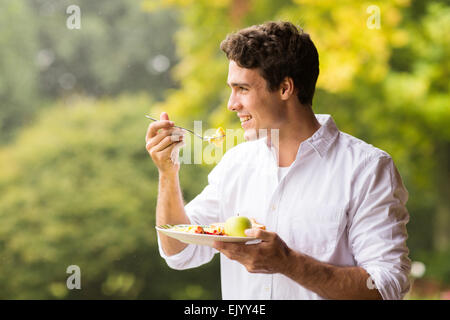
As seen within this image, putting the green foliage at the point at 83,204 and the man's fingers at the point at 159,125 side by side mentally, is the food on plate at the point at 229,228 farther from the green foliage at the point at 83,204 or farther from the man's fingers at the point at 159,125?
the green foliage at the point at 83,204

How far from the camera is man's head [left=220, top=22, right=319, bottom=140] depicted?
175 cm

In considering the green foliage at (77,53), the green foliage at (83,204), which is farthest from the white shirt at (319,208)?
the green foliage at (77,53)

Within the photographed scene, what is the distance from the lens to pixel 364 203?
1581 millimetres

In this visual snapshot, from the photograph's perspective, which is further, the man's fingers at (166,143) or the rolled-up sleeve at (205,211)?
the rolled-up sleeve at (205,211)

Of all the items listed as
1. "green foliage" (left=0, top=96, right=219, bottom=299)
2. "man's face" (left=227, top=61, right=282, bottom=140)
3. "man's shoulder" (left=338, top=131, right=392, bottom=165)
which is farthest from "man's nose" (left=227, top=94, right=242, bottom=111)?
"green foliage" (left=0, top=96, right=219, bottom=299)

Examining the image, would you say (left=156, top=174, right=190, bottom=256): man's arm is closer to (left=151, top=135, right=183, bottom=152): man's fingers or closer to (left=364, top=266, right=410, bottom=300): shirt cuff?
(left=151, top=135, right=183, bottom=152): man's fingers

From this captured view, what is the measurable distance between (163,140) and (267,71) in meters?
0.41

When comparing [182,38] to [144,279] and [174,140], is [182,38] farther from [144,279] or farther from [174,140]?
[174,140]

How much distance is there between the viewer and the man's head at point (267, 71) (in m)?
1.75

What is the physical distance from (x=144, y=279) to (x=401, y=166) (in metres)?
2.55

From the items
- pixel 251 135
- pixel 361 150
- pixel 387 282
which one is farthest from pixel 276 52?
pixel 387 282

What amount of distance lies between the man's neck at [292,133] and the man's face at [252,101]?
4cm

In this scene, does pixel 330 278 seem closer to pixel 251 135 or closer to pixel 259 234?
pixel 259 234
